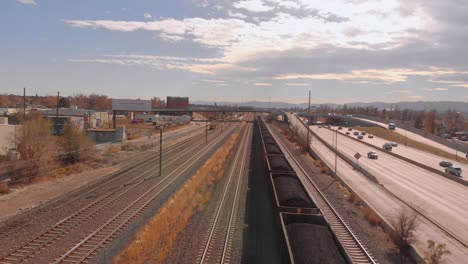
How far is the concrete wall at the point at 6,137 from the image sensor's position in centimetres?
3922

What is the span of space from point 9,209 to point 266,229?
13733 mm

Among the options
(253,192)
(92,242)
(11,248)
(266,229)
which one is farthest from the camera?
(253,192)

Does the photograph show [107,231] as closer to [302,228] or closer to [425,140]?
[302,228]

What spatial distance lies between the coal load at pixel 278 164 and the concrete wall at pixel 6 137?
24.7 m

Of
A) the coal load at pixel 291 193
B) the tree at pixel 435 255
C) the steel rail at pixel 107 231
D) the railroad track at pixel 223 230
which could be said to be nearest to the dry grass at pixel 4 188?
the steel rail at pixel 107 231

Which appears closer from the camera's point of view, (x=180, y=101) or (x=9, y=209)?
(x=9, y=209)

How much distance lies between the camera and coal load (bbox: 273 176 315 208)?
18.8 m

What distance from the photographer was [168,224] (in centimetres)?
1897

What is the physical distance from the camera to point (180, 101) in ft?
458

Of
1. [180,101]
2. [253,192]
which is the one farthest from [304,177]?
[180,101]

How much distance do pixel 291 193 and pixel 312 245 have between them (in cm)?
718

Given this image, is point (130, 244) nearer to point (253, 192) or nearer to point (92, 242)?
point (92, 242)

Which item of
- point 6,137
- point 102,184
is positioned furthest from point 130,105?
point 102,184

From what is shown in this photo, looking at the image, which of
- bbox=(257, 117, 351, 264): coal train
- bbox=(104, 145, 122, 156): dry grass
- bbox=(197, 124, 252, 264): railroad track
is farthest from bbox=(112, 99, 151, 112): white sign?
bbox=(257, 117, 351, 264): coal train
